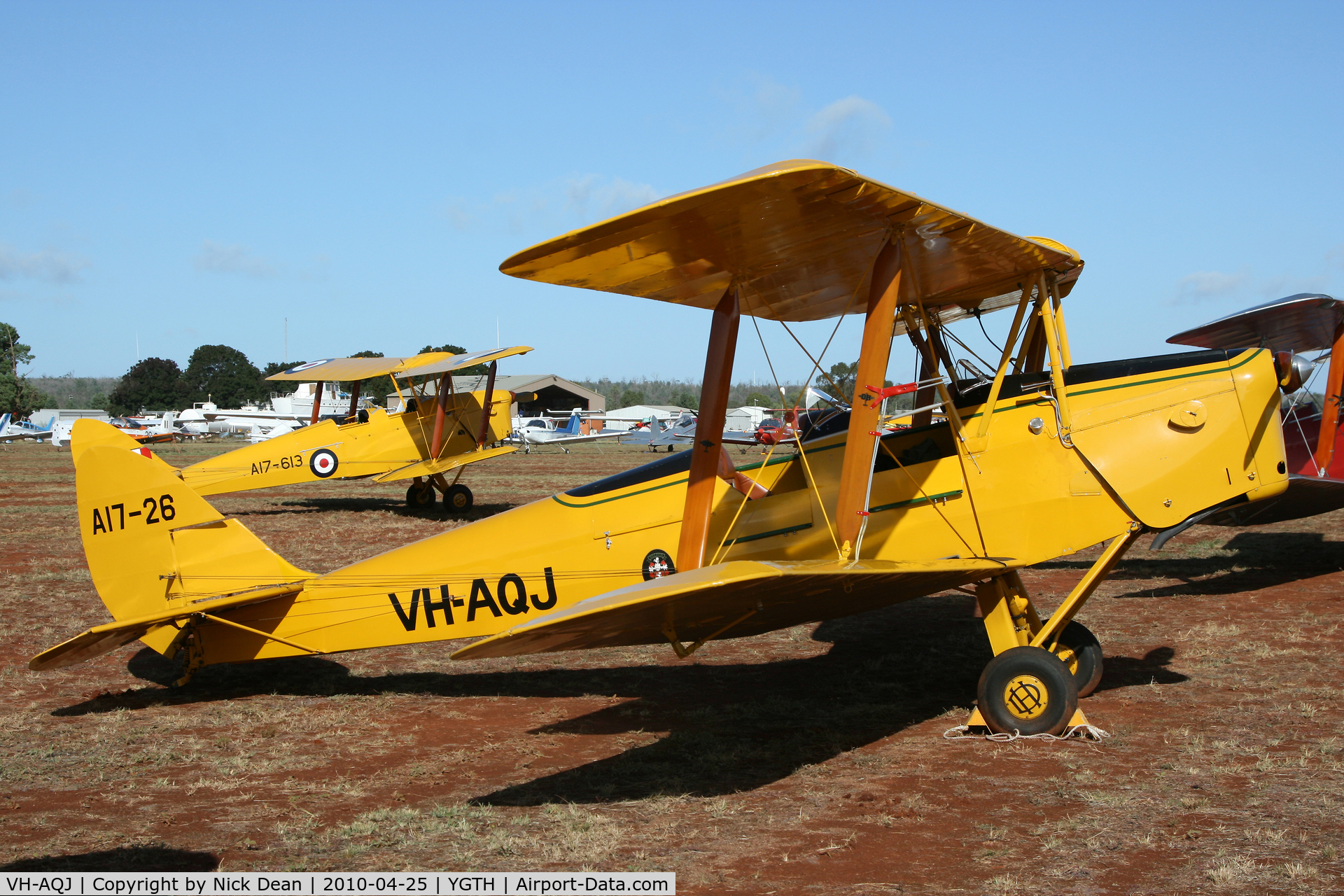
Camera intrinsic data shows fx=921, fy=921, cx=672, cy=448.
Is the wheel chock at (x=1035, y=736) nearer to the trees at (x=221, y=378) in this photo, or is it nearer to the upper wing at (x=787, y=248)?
the upper wing at (x=787, y=248)

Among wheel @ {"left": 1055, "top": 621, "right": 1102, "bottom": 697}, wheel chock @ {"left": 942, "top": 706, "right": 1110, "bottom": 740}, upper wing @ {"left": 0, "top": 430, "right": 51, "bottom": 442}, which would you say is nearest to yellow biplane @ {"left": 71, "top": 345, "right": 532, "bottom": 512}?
wheel @ {"left": 1055, "top": 621, "right": 1102, "bottom": 697}

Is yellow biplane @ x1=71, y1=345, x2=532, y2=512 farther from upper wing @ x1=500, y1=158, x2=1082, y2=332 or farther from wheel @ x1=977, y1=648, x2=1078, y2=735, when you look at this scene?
wheel @ x1=977, y1=648, x2=1078, y2=735

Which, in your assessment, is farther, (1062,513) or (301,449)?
(301,449)

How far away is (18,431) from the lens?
62.2m

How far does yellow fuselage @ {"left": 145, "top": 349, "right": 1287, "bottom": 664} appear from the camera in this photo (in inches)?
212

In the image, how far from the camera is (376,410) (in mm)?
19938

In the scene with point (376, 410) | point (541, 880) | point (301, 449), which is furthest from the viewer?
point (376, 410)

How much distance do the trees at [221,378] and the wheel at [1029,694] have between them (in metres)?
111

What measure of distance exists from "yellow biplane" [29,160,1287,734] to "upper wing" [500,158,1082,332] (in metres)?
0.02

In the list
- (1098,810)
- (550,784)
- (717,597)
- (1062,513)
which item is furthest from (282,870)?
(1062,513)

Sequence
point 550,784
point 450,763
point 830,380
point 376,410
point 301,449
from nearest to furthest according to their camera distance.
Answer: point 550,784, point 450,763, point 830,380, point 301,449, point 376,410

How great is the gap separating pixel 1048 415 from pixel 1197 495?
935 millimetres

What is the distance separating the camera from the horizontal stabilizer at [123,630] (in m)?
5.56

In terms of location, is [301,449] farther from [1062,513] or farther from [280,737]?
[1062,513]
